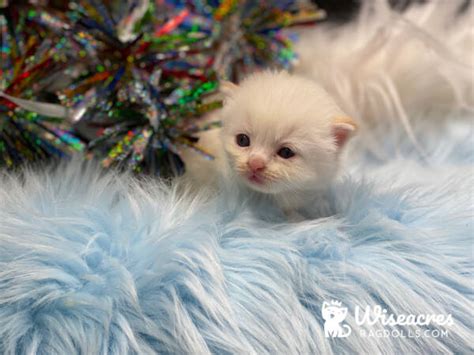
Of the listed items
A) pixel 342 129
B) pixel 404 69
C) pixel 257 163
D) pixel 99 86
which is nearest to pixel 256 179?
Result: pixel 257 163

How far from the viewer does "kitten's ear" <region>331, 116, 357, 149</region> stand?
1.99 feet

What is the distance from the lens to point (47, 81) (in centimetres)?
80

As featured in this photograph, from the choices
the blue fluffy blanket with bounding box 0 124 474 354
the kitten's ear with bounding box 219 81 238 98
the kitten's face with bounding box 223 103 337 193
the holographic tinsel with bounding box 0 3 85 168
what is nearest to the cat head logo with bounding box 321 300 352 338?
the blue fluffy blanket with bounding box 0 124 474 354

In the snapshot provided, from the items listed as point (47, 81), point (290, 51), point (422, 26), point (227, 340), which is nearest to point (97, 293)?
point (227, 340)

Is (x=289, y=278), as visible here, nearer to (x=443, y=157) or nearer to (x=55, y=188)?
(x=55, y=188)

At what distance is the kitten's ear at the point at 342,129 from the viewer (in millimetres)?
608

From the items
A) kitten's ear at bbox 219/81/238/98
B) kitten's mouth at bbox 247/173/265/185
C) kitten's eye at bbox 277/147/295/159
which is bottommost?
kitten's mouth at bbox 247/173/265/185

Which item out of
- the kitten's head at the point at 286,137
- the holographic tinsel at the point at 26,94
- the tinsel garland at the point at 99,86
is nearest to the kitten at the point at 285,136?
the kitten's head at the point at 286,137

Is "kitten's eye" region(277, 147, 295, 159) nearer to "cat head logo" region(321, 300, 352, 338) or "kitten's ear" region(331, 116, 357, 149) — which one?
"kitten's ear" region(331, 116, 357, 149)

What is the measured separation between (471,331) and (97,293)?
17.3 inches

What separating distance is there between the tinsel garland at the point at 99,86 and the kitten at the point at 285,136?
15 cm

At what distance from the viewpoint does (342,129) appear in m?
0.62

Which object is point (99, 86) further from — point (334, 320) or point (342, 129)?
point (334, 320)

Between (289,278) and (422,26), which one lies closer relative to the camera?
(289,278)
